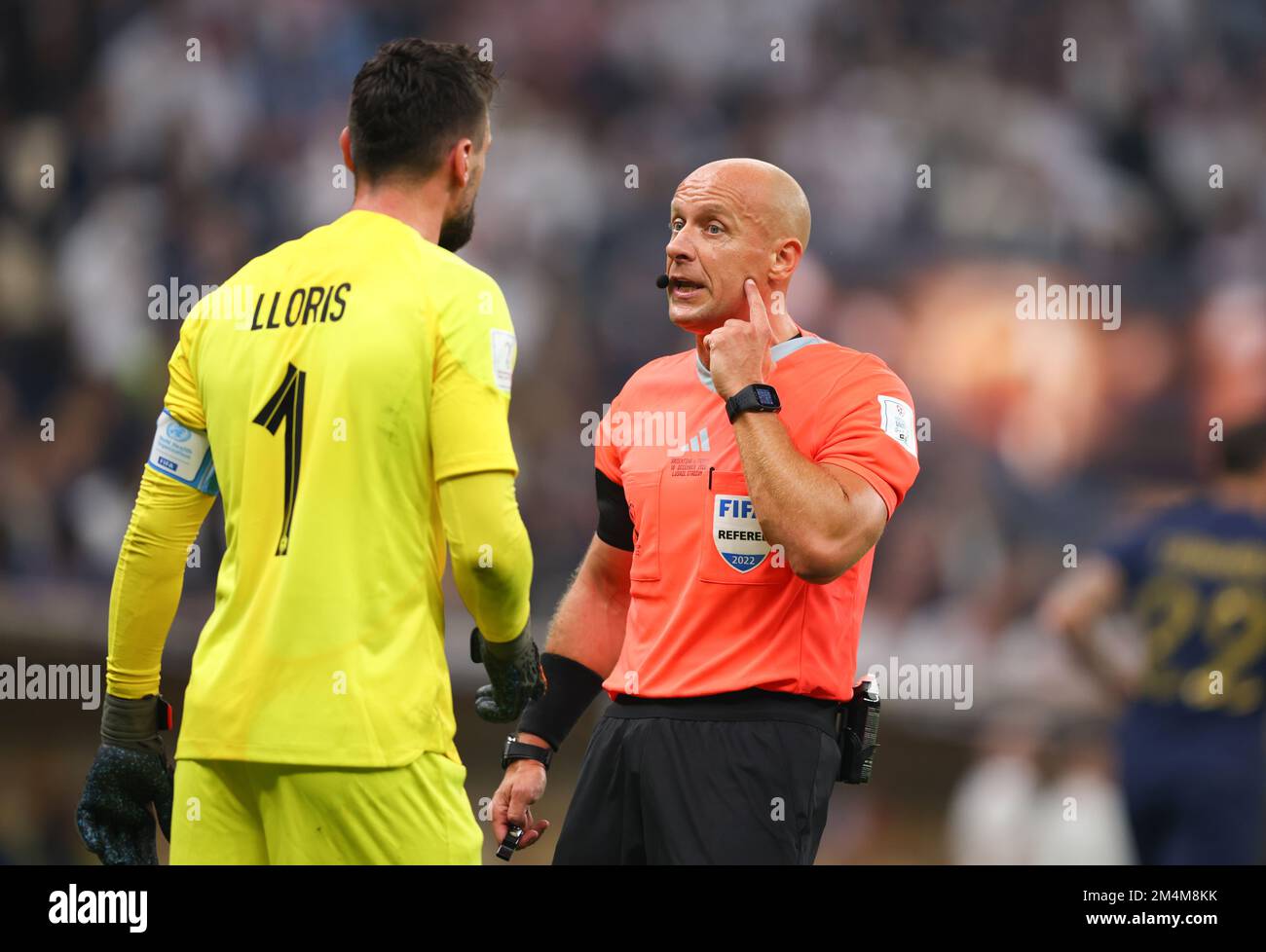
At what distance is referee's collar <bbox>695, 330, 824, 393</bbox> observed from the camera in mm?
3682

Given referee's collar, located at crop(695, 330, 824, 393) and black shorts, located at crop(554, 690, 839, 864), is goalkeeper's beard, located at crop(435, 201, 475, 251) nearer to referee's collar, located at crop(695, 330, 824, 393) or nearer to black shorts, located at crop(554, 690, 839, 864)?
referee's collar, located at crop(695, 330, 824, 393)

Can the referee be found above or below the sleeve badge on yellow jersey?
below

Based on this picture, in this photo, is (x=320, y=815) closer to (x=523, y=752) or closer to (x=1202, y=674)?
(x=523, y=752)

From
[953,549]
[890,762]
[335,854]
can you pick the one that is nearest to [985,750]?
[890,762]

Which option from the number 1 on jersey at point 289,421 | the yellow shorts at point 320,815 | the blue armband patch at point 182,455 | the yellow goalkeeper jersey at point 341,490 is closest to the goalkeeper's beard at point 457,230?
the yellow goalkeeper jersey at point 341,490

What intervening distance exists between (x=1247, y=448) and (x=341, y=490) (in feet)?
10.7

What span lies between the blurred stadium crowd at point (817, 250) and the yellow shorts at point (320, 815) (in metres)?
4.06

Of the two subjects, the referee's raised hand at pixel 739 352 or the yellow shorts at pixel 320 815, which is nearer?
the yellow shorts at pixel 320 815

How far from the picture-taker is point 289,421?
300cm

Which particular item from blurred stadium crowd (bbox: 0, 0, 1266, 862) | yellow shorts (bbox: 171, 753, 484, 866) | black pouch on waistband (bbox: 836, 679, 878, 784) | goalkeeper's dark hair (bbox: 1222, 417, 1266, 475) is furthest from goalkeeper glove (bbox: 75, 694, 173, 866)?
blurred stadium crowd (bbox: 0, 0, 1266, 862)

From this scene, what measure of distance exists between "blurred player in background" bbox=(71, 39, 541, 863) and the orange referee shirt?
46cm

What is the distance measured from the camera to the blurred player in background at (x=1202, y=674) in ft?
16.3

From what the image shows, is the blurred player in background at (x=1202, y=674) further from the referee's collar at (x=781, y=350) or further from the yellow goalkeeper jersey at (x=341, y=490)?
the yellow goalkeeper jersey at (x=341, y=490)

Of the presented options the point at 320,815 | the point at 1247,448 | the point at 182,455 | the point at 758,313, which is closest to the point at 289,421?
the point at 182,455
